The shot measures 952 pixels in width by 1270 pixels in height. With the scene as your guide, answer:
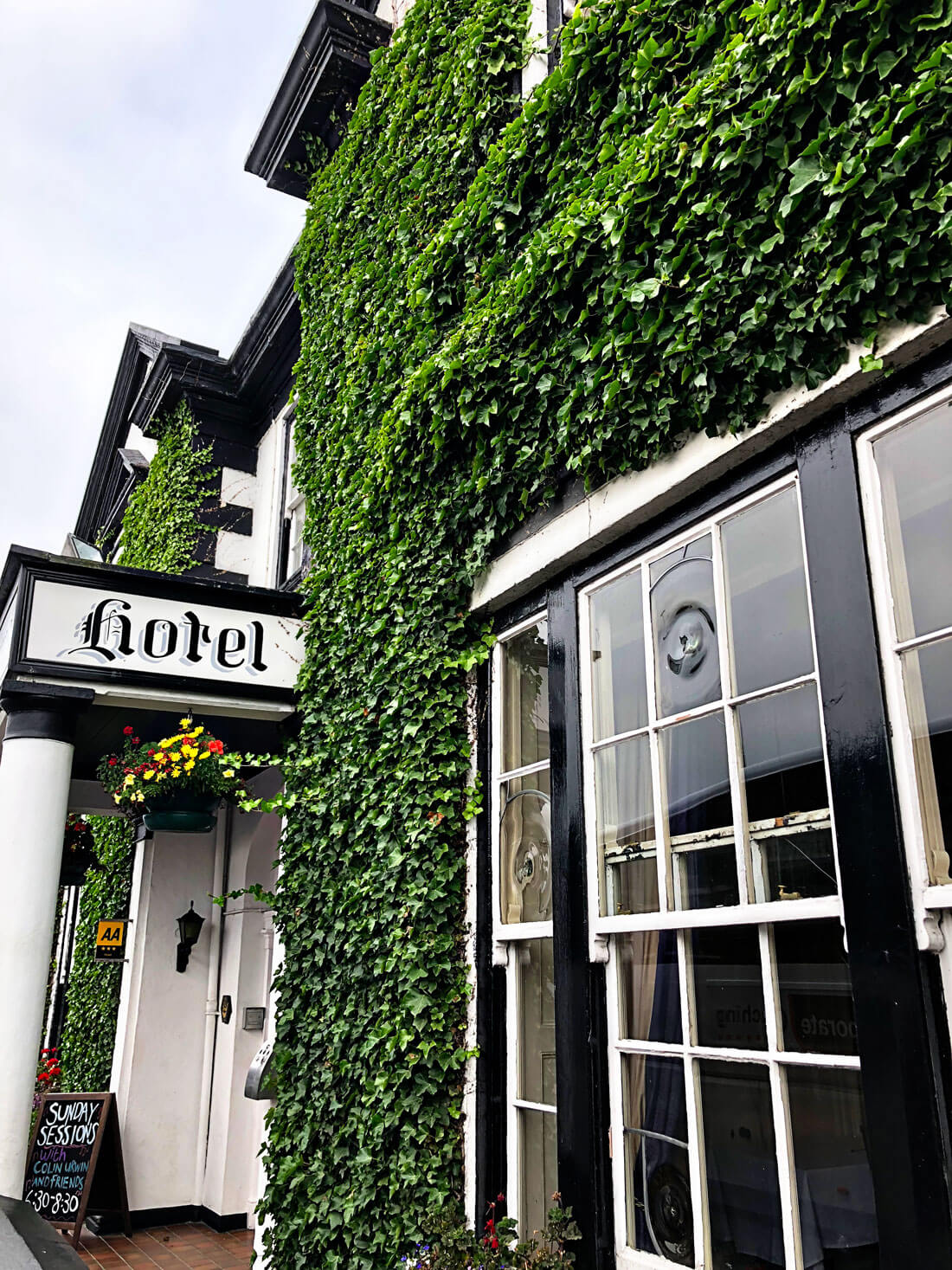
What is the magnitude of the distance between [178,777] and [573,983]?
10.5 feet

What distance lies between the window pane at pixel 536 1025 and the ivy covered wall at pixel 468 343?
305 millimetres

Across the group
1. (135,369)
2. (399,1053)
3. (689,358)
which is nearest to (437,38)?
(689,358)

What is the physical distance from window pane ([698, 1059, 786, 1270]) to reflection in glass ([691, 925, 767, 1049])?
3.0 inches

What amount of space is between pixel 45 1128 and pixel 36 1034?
10.9ft

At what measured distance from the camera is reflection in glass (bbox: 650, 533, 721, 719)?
306 cm

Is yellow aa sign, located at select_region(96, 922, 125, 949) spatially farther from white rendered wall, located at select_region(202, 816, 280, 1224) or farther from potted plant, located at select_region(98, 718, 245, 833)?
potted plant, located at select_region(98, 718, 245, 833)

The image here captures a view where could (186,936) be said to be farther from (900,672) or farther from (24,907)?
(900,672)

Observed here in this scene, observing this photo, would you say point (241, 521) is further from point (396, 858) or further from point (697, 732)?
point (697, 732)

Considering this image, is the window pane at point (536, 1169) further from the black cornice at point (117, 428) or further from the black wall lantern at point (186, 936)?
the black cornice at point (117, 428)

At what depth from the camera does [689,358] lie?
2.94m

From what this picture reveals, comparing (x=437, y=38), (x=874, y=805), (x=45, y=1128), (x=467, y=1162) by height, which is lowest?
(x=45, y=1128)

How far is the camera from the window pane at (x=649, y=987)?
298 cm

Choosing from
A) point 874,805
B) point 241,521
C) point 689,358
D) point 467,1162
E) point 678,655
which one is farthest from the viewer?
point 241,521

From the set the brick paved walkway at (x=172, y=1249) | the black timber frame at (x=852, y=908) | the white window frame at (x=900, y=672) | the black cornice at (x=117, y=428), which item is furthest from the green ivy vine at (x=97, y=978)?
the white window frame at (x=900, y=672)
